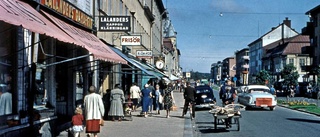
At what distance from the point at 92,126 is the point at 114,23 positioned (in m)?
7.44

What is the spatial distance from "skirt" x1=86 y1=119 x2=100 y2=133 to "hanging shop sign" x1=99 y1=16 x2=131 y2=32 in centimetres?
689

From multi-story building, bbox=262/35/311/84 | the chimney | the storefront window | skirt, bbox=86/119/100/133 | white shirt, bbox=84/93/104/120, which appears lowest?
skirt, bbox=86/119/100/133

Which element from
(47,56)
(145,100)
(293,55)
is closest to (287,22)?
(293,55)

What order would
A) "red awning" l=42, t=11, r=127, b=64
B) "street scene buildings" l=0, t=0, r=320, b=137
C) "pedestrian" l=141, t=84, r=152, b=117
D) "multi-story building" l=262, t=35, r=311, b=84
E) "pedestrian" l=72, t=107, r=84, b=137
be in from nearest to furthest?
"street scene buildings" l=0, t=0, r=320, b=137 < "red awning" l=42, t=11, r=127, b=64 < "pedestrian" l=72, t=107, r=84, b=137 < "pedestrian" l=141, t=84, r=152, b=117 < "multi-story building" l=262, t=35, r=311, b=84

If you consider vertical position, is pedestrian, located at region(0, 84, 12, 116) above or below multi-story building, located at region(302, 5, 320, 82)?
below

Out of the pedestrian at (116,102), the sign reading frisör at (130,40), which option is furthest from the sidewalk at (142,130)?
the sign reading frisör at (130,40)

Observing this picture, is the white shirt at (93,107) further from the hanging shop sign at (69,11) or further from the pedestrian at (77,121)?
the hanging shop sign at (69,11)

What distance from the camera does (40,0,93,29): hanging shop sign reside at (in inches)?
548

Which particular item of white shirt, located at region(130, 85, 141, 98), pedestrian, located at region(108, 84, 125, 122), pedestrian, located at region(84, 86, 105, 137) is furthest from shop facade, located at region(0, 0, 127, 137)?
white shirt, located at region(130, 85, 141, 98)

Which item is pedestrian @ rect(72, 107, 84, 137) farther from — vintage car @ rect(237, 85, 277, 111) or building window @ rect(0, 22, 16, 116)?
vintage car @ rect(237, 85, 277, 111)

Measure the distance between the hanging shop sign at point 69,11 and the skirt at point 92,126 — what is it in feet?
10.6

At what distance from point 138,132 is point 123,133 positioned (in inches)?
24.6

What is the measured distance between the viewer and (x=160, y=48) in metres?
73.8

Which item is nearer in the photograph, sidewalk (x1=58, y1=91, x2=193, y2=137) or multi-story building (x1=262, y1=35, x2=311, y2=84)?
sidewalk (x1=58, y1=91, x2=193, y2=137)
